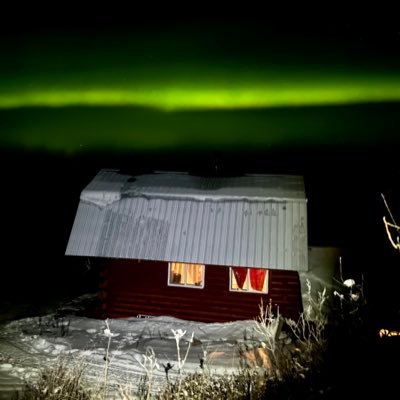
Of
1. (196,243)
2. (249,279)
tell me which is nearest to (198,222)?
(196,243)

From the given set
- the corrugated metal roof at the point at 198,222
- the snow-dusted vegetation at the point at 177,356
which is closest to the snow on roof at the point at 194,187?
the corrugated metal roof at the point at 198,222

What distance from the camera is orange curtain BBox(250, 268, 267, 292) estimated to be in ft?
37.5

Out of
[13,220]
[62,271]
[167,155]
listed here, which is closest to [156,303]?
[62,271]

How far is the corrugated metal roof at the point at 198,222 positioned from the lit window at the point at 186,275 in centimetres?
147

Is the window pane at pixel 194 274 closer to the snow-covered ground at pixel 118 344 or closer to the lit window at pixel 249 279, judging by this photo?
the lit window at pixel 249 279

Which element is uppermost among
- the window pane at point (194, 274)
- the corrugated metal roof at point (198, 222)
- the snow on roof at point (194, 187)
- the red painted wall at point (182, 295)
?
the snow on roof at point (194, 187)

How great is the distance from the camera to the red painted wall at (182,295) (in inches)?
441

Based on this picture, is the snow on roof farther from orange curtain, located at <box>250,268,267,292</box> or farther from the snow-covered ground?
the snow-covered ground

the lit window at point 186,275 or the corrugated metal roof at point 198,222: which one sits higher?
the corrugated metal roof at point 198,222

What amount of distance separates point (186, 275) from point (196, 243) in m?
1.79

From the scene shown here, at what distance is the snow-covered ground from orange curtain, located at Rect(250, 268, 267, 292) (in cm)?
113

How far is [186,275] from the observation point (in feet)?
39.4

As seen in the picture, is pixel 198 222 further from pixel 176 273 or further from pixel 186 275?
pixel 176 273

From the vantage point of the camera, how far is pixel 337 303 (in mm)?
10445
